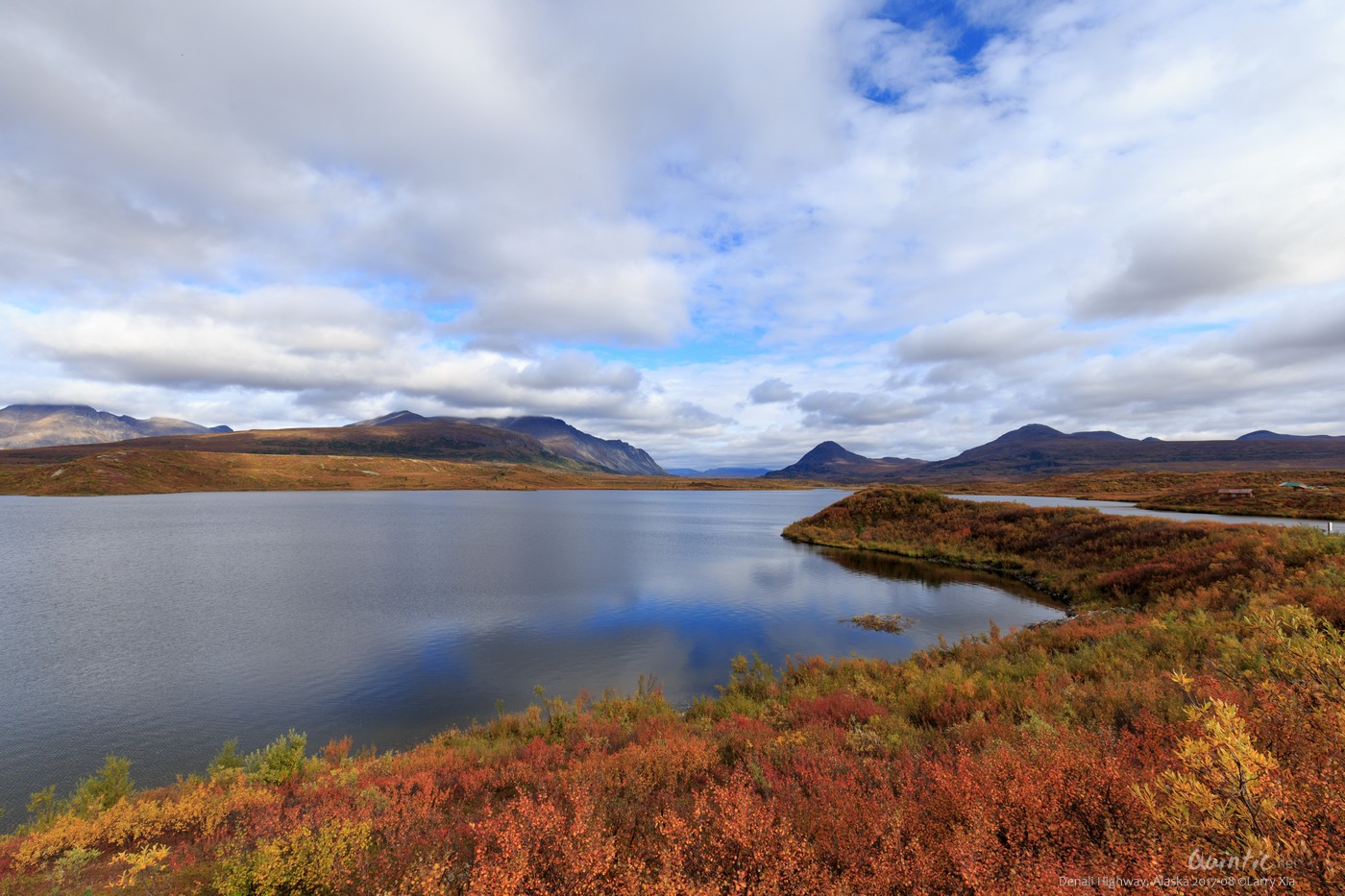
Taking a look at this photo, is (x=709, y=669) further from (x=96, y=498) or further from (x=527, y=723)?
(x=96, y=498)

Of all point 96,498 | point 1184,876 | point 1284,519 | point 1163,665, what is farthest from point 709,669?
point 96,498

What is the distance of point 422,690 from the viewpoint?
56.9 ft

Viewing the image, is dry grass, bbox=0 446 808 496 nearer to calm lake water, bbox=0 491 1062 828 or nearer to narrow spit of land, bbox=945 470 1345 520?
calm lake water, bbox=0 491 1062 828

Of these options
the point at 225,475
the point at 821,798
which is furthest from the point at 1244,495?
the point at 225,475

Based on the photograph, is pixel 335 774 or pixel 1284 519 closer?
pixel 335 774

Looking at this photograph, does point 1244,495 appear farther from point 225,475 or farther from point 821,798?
point 225,475

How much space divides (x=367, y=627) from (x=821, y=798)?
78.8ft

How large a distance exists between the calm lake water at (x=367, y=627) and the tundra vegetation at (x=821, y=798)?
142 inches

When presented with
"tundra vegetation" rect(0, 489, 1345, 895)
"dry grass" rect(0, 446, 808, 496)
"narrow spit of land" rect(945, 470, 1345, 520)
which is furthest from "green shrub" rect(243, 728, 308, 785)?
"dry grass" rect(0, 446, 808, 496)

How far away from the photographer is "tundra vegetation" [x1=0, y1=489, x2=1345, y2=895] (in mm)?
4531

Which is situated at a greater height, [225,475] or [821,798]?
[225,475]

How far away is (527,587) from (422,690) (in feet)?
49.2

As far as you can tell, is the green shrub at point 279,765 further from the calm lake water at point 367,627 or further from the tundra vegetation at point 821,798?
the calm lake water at point 367,627

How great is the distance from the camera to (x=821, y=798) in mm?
6680
